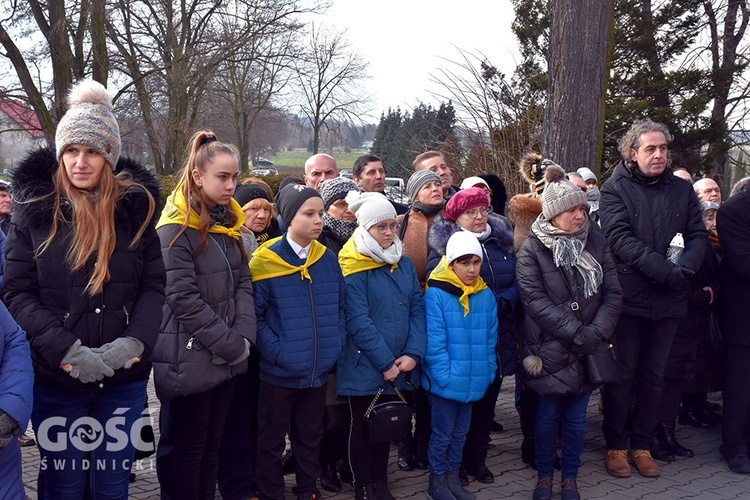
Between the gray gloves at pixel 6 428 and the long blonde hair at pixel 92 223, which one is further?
the long blonde hair at pixel 92 223

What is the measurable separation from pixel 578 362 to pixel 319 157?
2.62 metres

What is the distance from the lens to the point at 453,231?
4883 mm

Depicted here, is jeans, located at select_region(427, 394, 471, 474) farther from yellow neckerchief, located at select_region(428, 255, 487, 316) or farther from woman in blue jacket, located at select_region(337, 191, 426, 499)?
yellow neckerchief, located at select_region(428, 255, 487, 316)

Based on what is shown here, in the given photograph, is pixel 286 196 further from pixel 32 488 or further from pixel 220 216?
pixel 32 488

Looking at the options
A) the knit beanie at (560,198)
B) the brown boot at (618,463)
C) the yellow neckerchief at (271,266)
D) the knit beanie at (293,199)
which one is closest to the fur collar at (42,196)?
the yellow neckerchief at (271,266)

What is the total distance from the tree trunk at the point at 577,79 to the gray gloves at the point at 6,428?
576 centimetres

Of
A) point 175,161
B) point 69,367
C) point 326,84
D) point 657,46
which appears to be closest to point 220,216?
point 69,367

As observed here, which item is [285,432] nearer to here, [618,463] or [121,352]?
[121,352]

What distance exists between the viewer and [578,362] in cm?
443

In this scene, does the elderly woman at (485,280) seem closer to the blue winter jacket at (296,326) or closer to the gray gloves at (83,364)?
the blue winter jacket at (296,326)

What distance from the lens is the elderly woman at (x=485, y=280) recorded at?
477cm

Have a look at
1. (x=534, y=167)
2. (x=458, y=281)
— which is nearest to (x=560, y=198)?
(x=458, y=281)

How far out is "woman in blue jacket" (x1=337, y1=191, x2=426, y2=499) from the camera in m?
4.23

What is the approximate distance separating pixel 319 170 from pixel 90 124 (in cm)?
248
